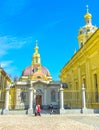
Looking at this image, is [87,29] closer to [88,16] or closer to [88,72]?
[88,16]

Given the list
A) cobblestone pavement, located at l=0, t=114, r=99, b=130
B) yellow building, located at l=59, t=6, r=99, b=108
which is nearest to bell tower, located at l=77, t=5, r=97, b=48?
yellow building, located at l=59, t=6, r=99, b=108

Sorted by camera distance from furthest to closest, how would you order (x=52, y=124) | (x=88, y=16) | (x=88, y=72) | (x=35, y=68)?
A: (x=35, y=68), (x=88, y=16), (x=88, y=72), (x=52, y=124)

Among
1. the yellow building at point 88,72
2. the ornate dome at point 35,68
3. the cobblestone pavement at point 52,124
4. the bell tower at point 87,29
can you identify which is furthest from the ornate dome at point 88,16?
the cobblestone pavement at point 52,124

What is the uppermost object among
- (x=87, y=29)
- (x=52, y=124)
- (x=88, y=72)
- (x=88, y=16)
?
(x=88, y=16)

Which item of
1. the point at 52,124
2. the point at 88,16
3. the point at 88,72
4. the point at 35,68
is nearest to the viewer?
the point at 52,124

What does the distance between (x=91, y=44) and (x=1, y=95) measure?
473 inches

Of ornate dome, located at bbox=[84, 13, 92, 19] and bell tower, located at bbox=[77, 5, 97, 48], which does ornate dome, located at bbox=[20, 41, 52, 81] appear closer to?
bell tower, located at bbox=[77, 5, 97, 48]

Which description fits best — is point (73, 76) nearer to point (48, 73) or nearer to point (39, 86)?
point (39, 86)

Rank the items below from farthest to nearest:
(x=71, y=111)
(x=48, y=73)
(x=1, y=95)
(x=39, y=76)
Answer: (x=48, y=73) < (x=39, y=76) < (x=1, y=95) < (x=71, y=111)

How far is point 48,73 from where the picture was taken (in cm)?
6138

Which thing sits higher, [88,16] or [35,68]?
[88,16]

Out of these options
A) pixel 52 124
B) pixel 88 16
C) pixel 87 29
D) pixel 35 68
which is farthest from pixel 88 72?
pixel 35 68

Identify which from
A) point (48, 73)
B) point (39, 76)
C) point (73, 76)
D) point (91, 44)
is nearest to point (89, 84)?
point (91, 44)

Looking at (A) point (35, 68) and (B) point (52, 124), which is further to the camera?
(A) point (35, 68)
